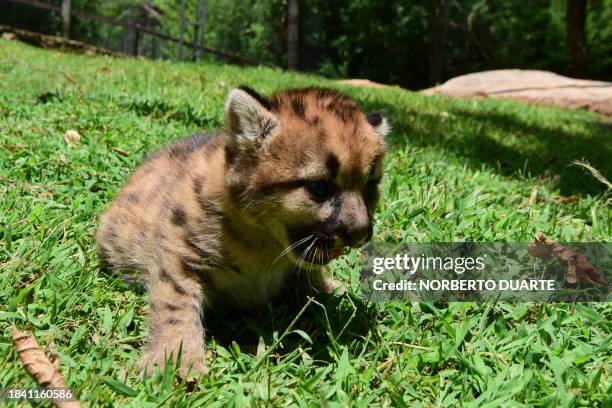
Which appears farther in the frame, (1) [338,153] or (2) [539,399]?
(1) [338,153]

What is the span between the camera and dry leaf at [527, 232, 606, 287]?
3771mm

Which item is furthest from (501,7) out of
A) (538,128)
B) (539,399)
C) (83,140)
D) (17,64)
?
(539,399)

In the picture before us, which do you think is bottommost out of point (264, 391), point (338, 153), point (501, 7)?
point (264, 391)

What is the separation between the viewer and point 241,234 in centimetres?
306

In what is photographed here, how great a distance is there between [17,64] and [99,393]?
9533 mm

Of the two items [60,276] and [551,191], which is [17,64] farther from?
[551,191]

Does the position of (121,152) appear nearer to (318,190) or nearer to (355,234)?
(318,190)

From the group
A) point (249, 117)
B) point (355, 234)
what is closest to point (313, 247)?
point (355, 234)

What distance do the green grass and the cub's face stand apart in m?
0.40

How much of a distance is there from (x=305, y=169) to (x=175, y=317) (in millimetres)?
978

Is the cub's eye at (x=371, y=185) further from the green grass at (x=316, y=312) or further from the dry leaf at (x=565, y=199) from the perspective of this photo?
the dry leaf at (x=565, y=199)

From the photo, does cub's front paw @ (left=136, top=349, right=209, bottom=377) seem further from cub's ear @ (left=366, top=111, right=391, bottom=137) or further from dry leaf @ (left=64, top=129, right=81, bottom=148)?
dry leaf @ (left=64, top=129, right=81, bottom=148)

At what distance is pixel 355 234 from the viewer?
2.70 m

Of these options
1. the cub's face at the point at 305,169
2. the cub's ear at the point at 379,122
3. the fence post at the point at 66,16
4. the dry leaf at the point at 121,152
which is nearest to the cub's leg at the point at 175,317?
the cub's face at the point at 305,169
